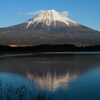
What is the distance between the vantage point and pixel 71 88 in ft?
39.2

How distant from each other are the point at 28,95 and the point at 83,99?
2.66m

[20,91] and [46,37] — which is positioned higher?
[46,37]

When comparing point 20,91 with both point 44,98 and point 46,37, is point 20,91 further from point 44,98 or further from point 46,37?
point 46,37

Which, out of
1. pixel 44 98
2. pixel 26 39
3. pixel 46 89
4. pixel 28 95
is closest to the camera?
pixel 44 98

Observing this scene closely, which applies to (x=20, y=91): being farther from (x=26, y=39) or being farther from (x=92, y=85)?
(x=26, y=39)

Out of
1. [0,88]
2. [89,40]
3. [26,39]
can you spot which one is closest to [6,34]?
[26,39]

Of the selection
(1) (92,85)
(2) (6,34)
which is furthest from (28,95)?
(2) (6,34)

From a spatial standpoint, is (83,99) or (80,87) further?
(80,87)

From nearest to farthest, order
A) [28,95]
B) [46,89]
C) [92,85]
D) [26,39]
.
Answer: [28,95], [46,89], [92,85], [26,39]

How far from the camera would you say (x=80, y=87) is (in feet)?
40.3

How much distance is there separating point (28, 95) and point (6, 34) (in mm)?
191725

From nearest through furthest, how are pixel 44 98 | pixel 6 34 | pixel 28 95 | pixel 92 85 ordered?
pixel 44 98 → pixel 28 95 → pixel 92 85 → pixel 6 34

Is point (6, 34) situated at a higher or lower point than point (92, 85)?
higher

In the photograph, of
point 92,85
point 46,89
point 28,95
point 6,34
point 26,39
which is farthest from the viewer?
point 6,34
